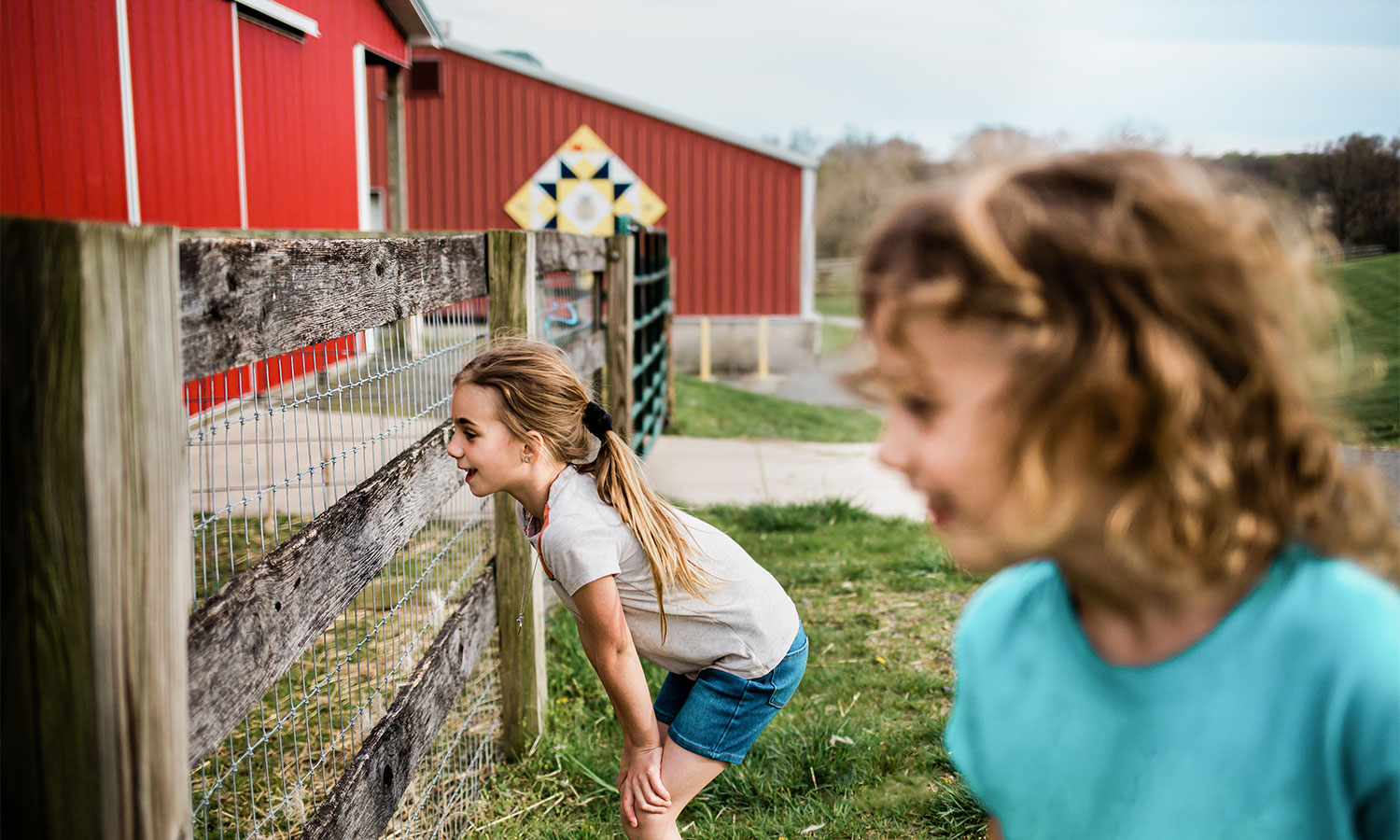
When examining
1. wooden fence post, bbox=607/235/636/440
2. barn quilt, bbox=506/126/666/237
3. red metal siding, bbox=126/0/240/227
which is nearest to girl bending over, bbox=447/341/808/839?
wooden fence post, bbox=607/235/636/440

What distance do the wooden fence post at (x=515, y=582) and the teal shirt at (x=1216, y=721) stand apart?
2.15m

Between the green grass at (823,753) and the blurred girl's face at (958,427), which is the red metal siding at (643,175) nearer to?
the green grass at (823,753)

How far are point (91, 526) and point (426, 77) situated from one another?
52.0ft

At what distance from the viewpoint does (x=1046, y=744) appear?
3.66ft

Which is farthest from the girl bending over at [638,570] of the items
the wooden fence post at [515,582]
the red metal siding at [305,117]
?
the red metal siding at [305,117]

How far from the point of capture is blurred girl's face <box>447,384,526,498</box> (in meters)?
2.26

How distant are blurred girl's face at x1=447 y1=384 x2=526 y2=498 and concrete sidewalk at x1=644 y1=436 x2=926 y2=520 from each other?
435cm

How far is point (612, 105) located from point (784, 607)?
15.7m

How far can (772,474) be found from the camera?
8.05m

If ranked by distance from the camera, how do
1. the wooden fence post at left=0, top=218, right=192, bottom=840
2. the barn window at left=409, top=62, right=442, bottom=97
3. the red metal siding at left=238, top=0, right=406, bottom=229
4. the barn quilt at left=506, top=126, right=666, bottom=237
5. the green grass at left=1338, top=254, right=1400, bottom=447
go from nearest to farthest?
1. the wooden fence post at left=0, top=218, right=192, bottom=840
2. the red metal siding at left=238, top=0, right=406, bottom=229
3. the green grass at left=1338, top=254, right=1400, bottom=447
4. the barn quilt at left=506, top=126, right=666, bottom=237
5. the barn window at left=409, top=62, right=442, bottom=97

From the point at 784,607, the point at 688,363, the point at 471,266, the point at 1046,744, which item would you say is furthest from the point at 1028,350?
the point at 688,363

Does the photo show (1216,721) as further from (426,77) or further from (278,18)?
(426,77)

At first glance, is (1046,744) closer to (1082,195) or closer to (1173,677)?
(1173,677)

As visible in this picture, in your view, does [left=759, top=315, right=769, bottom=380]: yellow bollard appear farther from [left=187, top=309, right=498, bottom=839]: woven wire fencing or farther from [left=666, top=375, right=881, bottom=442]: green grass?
[left=187, top=309, right=498, bottom=839]: woven wire fencing
